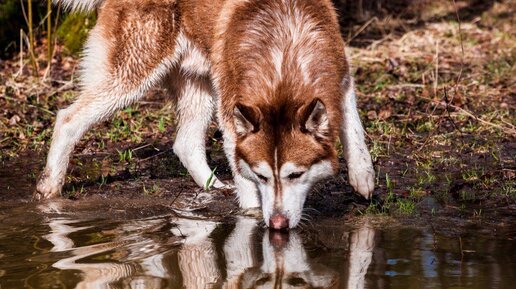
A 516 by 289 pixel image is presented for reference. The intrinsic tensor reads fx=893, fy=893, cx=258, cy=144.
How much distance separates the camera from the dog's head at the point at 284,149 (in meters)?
5.71

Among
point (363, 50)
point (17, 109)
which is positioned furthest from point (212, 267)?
point (363, 50)

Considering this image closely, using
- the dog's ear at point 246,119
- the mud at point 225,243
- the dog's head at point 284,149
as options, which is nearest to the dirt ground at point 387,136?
the mud at point 225,243

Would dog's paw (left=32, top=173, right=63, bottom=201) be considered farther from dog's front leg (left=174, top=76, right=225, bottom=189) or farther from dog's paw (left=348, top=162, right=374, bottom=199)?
dog's paw (left=348, top=162, right=374, bottom=199)

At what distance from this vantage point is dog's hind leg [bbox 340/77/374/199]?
21.2 ft

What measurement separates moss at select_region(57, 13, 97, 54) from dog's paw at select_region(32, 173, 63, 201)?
4811 millimetres

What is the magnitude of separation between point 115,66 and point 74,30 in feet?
15.9

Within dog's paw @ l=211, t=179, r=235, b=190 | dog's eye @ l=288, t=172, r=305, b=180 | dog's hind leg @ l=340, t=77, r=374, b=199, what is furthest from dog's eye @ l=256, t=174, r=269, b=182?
dog's paw @ l=211, t=179, r=235, b=190

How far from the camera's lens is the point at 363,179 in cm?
646

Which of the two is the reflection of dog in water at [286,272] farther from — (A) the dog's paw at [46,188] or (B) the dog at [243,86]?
(A) the dog's paw at [46,188]

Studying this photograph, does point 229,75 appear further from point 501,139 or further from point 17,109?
point 17,109

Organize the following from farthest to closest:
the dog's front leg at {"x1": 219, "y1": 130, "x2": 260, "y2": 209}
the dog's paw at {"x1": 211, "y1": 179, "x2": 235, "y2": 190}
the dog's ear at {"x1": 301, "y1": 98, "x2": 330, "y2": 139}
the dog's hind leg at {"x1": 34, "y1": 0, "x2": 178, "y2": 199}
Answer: the dog's paw at {"x1": 211, "y1": 179, "x2": 235, "y2": 190}
the dog's hind leg at {"x1": 34, "y1": 0, "x2": 178, "y2": 199}
the dog's front leg at {"x1": 219, "y1": 130, "x2": 260, "y2": 209}
the dog's ear at {"x1": 301, "y1": 98, "x2": 330, "y2": 139}

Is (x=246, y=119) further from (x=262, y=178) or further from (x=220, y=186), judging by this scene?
(x=220, y=186)

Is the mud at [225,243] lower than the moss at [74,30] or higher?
lower

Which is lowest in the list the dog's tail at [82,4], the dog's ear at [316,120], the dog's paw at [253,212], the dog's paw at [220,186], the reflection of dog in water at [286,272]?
the reflection of dog in water at [286,272]
